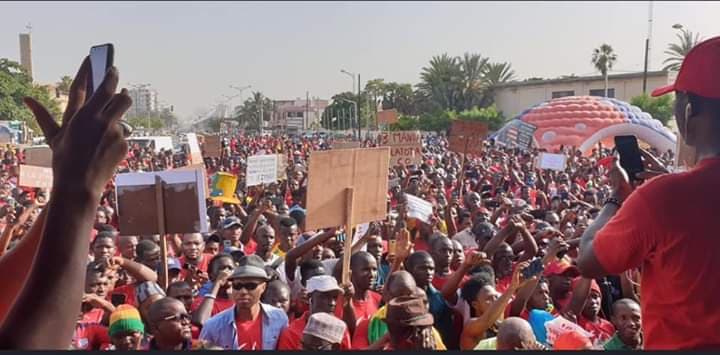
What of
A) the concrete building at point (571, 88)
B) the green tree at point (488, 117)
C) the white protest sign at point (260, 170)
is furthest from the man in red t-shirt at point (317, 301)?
the green tree at point (488, 117)

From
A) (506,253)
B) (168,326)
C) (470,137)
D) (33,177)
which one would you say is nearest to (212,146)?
(470,137)

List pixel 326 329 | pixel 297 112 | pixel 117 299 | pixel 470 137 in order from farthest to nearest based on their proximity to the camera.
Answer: pixel 297 112 < pixel 470 137 < pixel 117 299 < pixel 326 329

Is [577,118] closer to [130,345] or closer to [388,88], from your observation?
[130,345]

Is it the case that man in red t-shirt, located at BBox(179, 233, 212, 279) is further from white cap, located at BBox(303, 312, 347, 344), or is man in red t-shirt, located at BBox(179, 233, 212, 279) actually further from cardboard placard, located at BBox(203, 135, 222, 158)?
cardboard placard, located at BBox(203, 135, 222, 158)

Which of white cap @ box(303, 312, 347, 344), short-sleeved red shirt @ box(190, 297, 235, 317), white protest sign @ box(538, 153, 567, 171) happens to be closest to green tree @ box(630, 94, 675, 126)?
white protest sign @ box(538, 153, 567, 171)

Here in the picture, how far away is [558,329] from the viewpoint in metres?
3.71

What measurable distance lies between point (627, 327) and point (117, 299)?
3.19 metres

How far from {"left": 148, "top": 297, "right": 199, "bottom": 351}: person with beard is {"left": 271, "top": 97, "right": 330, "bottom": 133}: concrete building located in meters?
70.0

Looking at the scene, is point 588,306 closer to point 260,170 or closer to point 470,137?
point 260,170

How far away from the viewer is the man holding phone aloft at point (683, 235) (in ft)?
5.53

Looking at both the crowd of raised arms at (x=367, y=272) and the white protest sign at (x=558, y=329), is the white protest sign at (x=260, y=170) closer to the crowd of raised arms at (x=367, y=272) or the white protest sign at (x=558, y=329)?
the crowd of raised arms at (x=367, y=272)

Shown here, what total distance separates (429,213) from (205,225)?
2.99 metres

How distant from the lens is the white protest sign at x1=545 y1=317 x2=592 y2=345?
12.0ft

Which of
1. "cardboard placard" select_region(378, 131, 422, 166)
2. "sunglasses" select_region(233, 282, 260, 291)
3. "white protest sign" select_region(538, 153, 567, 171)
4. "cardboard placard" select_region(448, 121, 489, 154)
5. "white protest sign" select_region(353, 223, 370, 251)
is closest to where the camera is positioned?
"sunglasses" select_region(233, 282, 260, 291)
